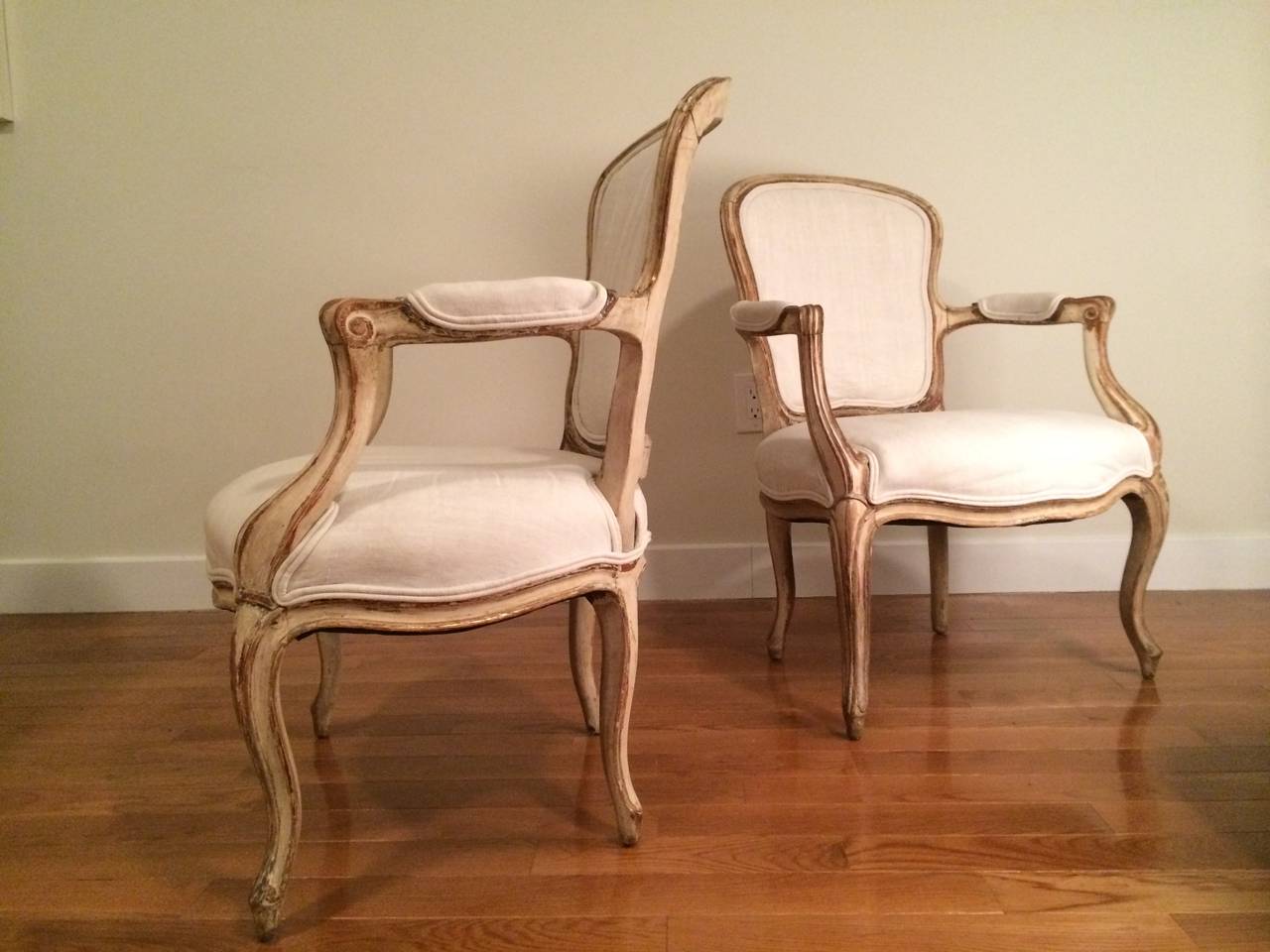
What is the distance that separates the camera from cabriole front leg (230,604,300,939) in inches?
32.9

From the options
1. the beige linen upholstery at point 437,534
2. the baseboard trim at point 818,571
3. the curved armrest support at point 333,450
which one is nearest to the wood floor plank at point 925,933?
the beige linen upholstery at point 437,534

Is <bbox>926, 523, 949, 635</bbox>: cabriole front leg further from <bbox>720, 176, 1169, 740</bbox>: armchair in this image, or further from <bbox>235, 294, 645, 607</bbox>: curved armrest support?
<bbox>235, 294, 645, 607</bbox>: curved armrest support

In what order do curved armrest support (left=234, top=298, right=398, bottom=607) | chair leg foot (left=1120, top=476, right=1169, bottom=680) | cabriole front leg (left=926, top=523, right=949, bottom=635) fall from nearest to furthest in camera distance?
curved armrest support (left=234, top=298, right=398, bottom=607) < chair leg foot (left=1120, top=476, right=1169, bottom=680) < cabriole front leg (left=926, top=523, right=949, bottom=635)

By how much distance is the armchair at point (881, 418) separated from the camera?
4.22ft

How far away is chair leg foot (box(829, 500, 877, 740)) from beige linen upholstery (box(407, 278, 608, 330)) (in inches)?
23.9

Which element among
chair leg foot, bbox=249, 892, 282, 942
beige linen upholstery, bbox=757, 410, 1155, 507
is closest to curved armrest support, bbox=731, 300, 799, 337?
beige linen upholstery, bbox=757, 410, 1155, 507

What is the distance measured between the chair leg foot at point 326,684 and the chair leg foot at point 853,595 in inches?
32.9

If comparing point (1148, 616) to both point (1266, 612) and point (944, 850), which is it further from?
point (944, 850)

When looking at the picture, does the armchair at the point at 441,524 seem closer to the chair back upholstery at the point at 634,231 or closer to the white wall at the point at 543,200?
the chair back upholstery at the point at 634,231

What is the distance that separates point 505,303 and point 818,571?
1.46 meters

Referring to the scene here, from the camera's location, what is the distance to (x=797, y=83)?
197 centimetres

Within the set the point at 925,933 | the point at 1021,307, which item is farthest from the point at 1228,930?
the point at 1021,307

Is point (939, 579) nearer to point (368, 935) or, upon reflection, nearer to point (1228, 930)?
point (1228, 930)

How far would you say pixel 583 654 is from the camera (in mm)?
1326
